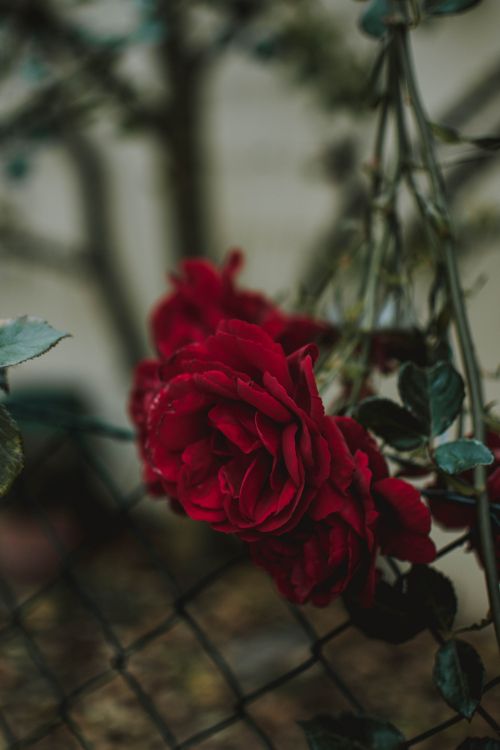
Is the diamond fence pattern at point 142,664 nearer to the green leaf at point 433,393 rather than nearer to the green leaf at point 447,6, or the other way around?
the green leaf at point 433,393

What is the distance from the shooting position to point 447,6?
0.52m

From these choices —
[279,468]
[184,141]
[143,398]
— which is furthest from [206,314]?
[184,141]

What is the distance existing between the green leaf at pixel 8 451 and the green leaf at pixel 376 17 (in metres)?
0.36

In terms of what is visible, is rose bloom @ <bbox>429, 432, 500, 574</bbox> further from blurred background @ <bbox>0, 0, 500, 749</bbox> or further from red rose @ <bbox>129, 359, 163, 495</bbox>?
blurred background @ <bbox>0, 0, 500, 749</bbox>

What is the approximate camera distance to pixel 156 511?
335 cm

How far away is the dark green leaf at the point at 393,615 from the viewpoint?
1.48 feet

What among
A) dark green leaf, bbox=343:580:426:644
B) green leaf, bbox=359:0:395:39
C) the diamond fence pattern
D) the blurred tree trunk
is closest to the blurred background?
the blurred tree trunk

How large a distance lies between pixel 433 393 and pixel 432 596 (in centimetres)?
11

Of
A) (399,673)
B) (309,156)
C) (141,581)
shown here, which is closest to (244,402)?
(399,673)

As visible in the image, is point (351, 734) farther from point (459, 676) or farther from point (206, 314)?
point (206, 314)

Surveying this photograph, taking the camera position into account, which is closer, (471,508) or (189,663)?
(471,508)

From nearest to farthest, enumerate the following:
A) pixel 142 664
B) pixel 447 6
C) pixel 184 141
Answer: pixel 447 6 < pixel 142 664 < pixel 184 141

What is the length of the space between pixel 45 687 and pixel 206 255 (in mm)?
1704

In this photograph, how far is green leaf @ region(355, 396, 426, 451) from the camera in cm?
46
